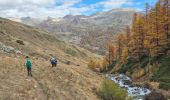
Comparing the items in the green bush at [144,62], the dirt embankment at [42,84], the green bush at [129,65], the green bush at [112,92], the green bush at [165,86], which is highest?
the dirt embankment at [42,84]

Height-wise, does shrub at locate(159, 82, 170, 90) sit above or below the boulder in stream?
below

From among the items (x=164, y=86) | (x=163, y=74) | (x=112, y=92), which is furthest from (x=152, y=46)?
(x=112, y=92)

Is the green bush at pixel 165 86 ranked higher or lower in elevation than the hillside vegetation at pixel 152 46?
lower

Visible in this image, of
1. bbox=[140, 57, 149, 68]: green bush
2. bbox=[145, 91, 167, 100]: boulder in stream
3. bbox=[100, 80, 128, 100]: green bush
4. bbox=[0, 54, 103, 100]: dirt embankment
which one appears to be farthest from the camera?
bbox=[140, 57, 149, 68]: green bush

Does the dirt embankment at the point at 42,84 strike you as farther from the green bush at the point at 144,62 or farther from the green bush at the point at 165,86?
the green bush at the point at 144,62

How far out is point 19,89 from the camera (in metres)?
37.3

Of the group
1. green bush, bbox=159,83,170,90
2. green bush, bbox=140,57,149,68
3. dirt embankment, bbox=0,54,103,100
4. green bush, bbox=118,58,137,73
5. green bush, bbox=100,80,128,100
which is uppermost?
dirt embankment, bbox=0,54,103,100

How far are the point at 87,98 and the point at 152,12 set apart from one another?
52883 millimetres

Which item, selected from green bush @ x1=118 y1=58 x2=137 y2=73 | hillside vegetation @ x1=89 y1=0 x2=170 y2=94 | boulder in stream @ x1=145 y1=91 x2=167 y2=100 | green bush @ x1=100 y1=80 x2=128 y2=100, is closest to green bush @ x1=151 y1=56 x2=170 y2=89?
hillside vegetation @ x1=89 y1=0 x2=170 y2=94

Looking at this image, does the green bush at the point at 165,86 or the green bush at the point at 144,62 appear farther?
the green bush at the point at 144,62

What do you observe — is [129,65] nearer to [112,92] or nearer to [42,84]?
[112,92]

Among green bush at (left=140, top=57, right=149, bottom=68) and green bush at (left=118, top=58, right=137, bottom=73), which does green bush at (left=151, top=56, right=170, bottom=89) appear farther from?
green bush at (left=118, top=58, right=137, bottom=73)

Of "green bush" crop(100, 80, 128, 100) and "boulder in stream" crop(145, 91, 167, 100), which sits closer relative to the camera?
"green bush" crop(100, 80, 128, 100)

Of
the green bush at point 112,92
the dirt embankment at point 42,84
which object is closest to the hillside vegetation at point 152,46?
the dirt embankment at point 42,84
